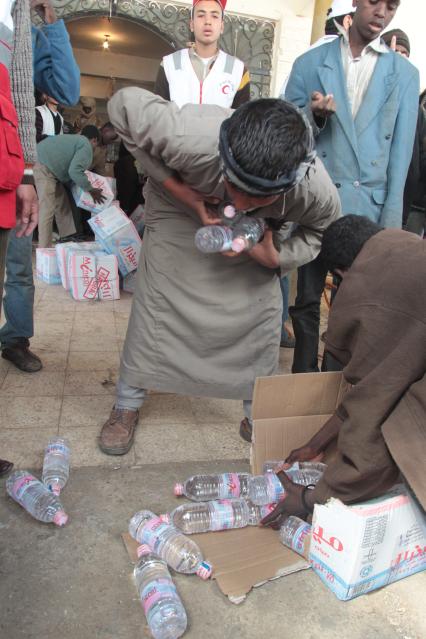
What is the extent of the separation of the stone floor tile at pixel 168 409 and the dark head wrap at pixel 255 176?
56.0 inches

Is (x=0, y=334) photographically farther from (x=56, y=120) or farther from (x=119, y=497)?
(x=56, y=120)

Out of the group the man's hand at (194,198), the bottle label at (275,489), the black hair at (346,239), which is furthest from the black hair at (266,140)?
the bottle label at (275,489)

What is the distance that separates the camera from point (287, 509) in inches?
73.5

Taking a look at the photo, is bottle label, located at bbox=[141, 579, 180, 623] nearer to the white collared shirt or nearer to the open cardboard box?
the open cardboard box

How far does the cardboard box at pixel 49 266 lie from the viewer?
5160 millimetres

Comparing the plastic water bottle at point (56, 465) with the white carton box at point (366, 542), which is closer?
the white carton box at point (366, 542)

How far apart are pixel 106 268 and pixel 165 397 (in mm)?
2168

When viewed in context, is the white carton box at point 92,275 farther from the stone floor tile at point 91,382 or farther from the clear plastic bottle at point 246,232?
the clear plastic bottle at point 246,232

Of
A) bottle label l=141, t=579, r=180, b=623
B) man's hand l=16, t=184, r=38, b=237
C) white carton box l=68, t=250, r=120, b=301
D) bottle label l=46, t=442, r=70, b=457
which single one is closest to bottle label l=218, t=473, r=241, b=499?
bottle label l=141, t=579, r=180, b=623

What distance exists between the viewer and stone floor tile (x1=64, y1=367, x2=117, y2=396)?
292 cm

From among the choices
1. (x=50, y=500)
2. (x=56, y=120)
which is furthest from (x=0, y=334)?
(x=56, y=120)

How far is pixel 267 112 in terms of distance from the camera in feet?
5.09

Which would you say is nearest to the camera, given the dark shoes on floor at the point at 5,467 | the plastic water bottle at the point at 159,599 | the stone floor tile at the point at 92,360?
the plastic water bottle at the point at 159,599

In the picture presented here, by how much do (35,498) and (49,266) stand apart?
3584mm
